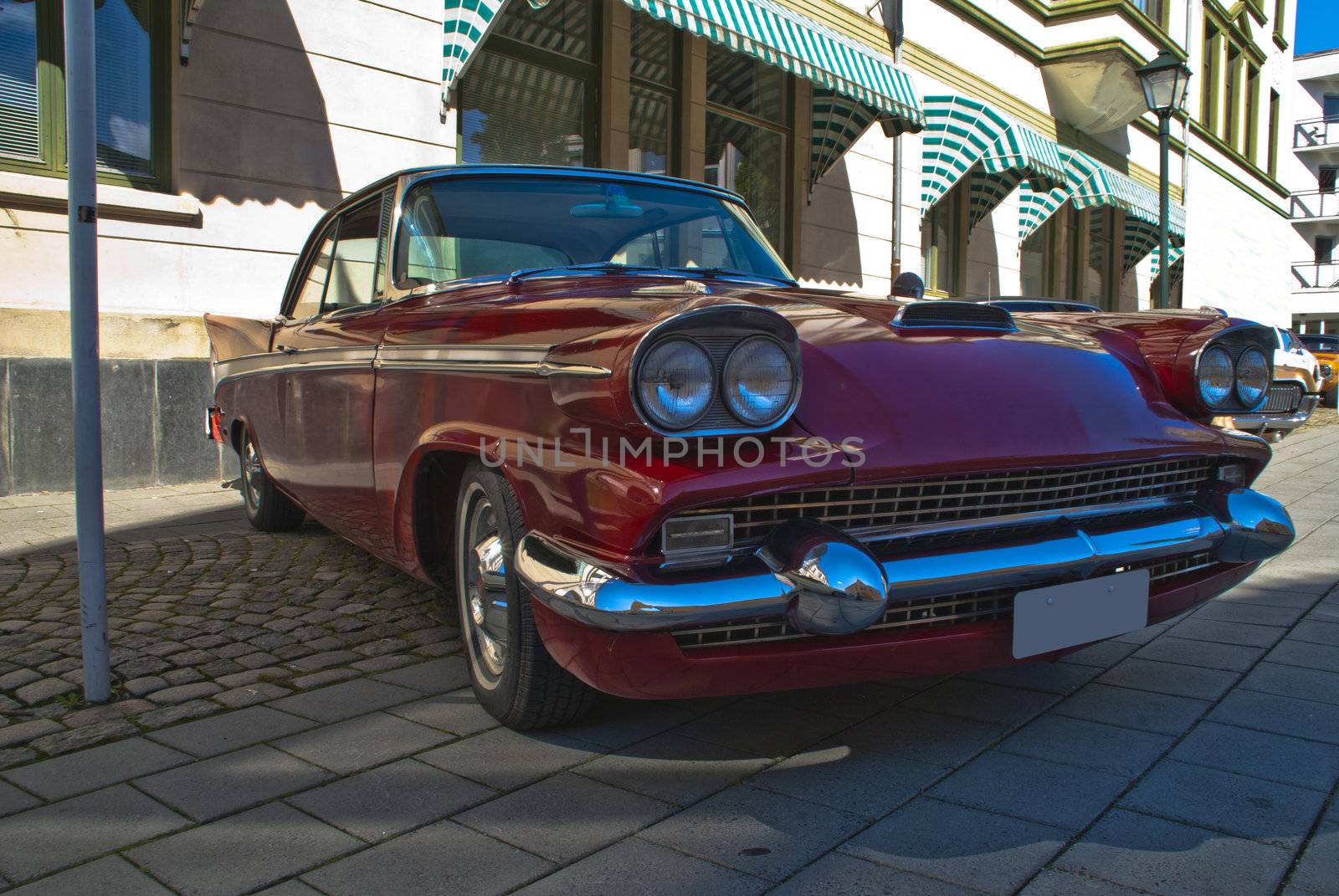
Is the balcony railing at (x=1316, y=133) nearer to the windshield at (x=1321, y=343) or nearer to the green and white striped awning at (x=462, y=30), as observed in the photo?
the windshield at (x=1321, y=343)

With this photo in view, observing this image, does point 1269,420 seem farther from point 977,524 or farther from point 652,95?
point 652,95

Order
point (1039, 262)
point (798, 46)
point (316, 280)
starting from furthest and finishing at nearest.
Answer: point (1039, 262), point (798, 46), point (316, 280)

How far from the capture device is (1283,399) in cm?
305

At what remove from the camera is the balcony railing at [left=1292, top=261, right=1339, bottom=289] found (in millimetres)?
42844

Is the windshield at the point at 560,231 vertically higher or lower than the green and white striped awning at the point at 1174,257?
lower

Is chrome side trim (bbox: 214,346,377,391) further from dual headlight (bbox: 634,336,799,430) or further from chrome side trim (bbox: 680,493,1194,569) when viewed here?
chrome side trim (bbox: 680,493,1194,569)

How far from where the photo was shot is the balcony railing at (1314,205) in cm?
4284

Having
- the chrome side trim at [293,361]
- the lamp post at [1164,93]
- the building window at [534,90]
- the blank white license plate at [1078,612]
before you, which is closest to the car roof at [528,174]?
the chrome side trim at [293,361]

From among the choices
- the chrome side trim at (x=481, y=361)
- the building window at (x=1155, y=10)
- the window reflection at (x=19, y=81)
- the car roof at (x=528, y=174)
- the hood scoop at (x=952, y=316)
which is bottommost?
the chrome side trim at (x=481, y=361)

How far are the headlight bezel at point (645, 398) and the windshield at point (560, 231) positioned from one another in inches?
40.1

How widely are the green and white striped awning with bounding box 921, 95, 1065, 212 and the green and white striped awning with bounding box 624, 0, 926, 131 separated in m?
1.18

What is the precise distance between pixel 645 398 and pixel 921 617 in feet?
2.59

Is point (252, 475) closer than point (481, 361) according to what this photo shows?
No

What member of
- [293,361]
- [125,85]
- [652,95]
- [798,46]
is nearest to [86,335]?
[293,361]
